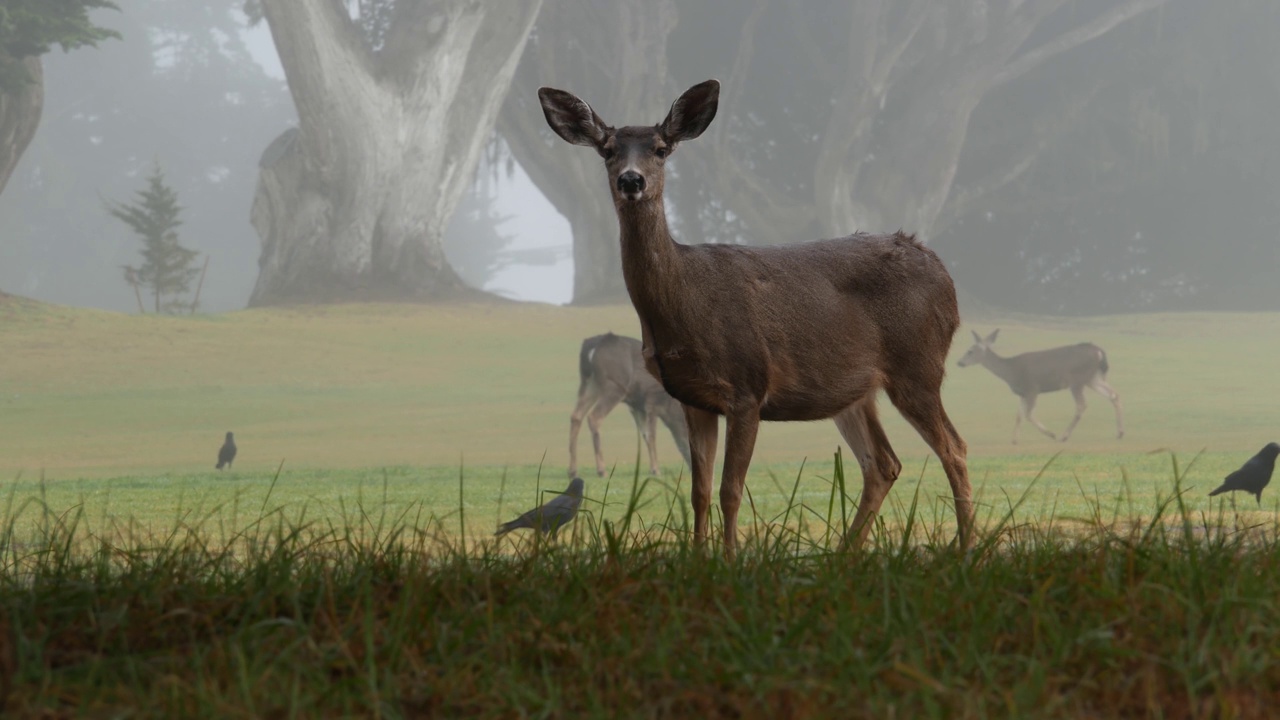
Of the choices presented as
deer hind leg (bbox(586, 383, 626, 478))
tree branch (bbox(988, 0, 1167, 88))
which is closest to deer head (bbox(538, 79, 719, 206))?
deer hind leg (bbox(586, 383, 626, 478))

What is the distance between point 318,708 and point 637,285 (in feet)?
8.64

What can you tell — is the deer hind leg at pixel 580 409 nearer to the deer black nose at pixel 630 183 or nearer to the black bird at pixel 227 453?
the black bird at pixel 227 453

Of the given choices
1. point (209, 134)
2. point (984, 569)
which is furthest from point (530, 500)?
point (209, 134)

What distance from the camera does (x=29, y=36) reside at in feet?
86.0

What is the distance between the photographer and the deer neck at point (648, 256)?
Result: 5.09m

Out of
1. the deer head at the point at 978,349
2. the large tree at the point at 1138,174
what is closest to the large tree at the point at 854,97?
the large tree at the point at 1138,174

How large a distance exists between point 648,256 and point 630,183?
1.44 feet

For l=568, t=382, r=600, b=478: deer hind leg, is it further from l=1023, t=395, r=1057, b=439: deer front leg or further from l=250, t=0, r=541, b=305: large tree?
l=250, t=0, r=541, b=305: large tree

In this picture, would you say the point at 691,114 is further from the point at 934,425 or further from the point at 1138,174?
the point at 1138,174

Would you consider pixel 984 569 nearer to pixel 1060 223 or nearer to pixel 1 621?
pixel 1 621

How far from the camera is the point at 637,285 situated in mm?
5148

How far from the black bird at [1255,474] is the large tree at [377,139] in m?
22.8

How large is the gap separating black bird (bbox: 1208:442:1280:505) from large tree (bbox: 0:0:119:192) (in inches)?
867

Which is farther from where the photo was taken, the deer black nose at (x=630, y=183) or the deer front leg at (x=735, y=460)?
the deer front leg at (x=735, y=460)
